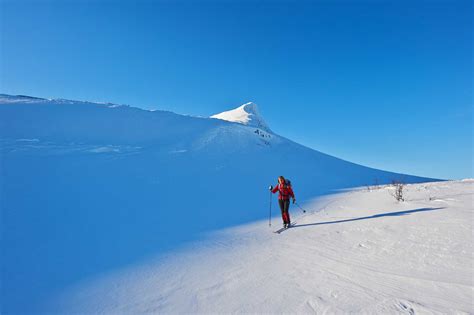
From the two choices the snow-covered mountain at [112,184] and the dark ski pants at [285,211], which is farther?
the dark ski pants at [285,211]

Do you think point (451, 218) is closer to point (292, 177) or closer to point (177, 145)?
point (292, 177)

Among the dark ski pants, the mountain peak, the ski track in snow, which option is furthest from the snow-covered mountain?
the mountain peak

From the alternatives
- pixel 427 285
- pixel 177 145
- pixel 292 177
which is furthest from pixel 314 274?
pixel 177 145

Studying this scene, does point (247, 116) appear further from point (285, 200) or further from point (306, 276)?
point (306, 276)

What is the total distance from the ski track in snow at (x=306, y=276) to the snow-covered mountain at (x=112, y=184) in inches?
29.7

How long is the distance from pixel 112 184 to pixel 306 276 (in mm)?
9623

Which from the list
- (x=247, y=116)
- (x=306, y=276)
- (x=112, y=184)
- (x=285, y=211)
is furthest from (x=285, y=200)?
(x=247, y=116)

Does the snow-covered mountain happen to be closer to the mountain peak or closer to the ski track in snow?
the ski track in snow

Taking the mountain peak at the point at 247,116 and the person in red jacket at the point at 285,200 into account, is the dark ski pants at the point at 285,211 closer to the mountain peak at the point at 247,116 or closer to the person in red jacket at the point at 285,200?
the person in red jacket at the point at 285,200

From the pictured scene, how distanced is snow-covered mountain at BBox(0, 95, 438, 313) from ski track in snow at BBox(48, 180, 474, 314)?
0.75 metres

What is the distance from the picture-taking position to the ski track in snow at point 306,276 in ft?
10.2

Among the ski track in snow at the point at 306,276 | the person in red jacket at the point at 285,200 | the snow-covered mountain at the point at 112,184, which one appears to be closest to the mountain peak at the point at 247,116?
the snow-covered mountain at the point at 112,184

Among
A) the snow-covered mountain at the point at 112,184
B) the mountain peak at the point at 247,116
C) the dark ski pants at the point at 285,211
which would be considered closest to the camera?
the snow-covered mountain at the point at 112,184

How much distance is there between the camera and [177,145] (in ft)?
66.9
